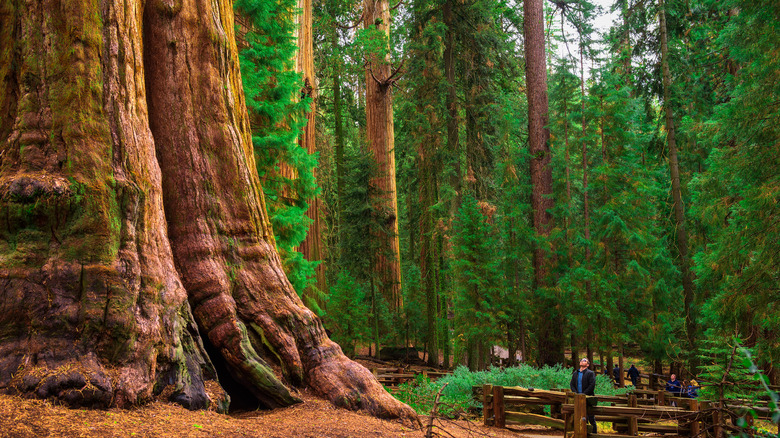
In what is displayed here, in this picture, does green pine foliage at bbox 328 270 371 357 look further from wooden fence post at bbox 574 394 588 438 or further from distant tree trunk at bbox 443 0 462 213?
wooden fence post at bbox 574 394 588 438

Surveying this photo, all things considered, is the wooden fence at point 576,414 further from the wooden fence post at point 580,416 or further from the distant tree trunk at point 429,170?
the distant tree trunk at point 429,170

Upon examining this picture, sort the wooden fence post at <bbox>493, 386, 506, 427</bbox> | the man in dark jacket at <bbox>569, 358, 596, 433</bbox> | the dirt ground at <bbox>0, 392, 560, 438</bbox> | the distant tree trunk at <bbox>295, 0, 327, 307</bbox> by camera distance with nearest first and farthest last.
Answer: the dirt ground at <bbox>0, 392, 560, 438</bbox> → the man in dark jacket at <bbox>569, 358, 596, 433</bbox> → the wooden fence post at <bbox>493, 386, 506, 427</bbox> → the distant tree trunk at <bbox>295, 0, 327, 307</bbox>

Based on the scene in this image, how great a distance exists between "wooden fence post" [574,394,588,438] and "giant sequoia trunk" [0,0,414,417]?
4.78 metres

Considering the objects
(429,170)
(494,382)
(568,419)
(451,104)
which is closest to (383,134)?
(429,170)

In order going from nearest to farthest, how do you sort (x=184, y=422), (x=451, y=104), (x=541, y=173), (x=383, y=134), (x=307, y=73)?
1. (x=184, y=422)
2. (x=307, y=73)
3. (x=541, y=173)
4. (x=451, y=104)
5. (x=383, y=134)

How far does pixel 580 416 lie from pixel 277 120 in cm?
755

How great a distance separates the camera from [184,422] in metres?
4.32

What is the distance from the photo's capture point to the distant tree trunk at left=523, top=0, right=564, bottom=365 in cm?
1892

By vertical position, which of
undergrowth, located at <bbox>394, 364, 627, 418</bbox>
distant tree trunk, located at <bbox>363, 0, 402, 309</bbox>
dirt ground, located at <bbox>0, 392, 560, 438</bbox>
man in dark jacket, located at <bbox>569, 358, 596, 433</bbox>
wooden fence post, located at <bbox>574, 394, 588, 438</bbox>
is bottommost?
undergrowth, located at <bbox>394, 364, 627, 418</bbox>

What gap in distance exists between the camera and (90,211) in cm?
459

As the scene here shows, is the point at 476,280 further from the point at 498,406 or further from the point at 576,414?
the point at 576,414

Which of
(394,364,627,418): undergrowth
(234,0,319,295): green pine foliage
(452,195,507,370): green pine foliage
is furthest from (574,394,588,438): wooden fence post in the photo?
(452,195,507,370): green pine foliage

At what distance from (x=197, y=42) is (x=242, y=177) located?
1672 mm

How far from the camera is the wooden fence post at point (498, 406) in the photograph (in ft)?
36.3
